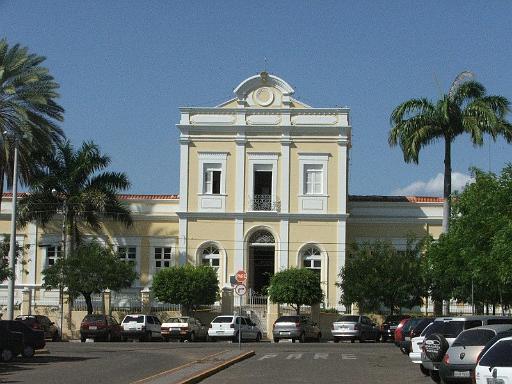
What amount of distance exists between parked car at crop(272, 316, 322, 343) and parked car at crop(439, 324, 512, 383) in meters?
29.4

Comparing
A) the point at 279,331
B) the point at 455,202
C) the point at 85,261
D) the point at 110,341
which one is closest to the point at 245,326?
the point at 279,331

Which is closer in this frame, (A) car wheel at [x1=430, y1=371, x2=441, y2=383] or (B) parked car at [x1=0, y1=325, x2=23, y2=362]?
(A) car wheel at [x1=430, y1=371, x2=441, y2=383]

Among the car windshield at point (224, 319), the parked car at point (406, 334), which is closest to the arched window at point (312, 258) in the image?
the car windshield at point (224, 319)

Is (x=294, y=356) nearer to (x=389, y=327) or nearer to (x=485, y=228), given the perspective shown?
(x=485, y=228)

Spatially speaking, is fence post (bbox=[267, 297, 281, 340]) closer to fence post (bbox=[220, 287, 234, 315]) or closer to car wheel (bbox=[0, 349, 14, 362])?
fence post (bbox=[220, 287, 234, 315])

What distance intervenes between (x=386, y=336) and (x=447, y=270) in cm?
1095

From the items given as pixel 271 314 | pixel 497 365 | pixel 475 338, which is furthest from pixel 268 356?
pixel 271 314

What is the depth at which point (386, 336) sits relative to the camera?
5288 cm

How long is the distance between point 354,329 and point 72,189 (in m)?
18.8

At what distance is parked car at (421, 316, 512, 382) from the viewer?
921 inches

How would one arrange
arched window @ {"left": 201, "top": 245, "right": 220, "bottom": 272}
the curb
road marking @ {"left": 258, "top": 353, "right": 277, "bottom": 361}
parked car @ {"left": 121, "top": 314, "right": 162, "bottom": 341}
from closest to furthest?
the curb < road marking @ {"left": 258, "top": 353, "right": 277, "bottom": 361} < parked car @ {"left": 121, "top": 314, "right": 162, "bottom": 341} < arched window @ {"left": 201, "top": 245, "right": 220, "bottom": 272}

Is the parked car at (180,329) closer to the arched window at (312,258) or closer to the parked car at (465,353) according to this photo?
the arched window at (312,258)

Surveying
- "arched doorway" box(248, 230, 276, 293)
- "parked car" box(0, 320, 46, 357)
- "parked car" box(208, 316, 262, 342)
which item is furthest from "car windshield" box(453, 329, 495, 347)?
"arched doorway" box(248, 230, 276, 293)

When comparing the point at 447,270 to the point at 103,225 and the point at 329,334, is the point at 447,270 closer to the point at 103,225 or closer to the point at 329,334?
the point at 329,334
